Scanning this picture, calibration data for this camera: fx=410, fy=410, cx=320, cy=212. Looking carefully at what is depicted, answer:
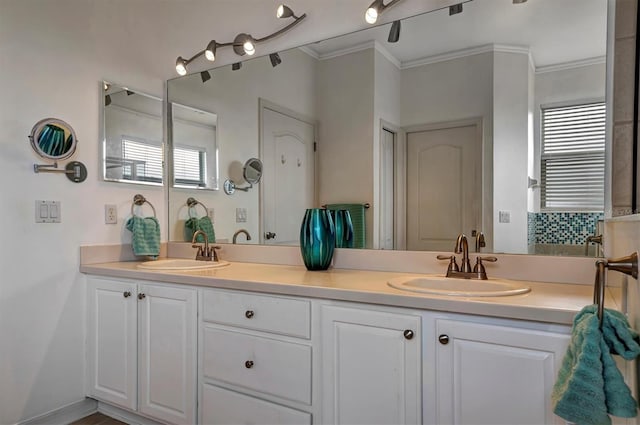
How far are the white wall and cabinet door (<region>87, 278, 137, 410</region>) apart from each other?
3.1 inches

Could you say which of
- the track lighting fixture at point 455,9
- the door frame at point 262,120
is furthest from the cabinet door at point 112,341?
the track lighting fixture at point 455,9

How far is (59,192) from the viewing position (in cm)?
206

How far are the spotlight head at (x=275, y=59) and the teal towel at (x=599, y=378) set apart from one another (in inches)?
79.0

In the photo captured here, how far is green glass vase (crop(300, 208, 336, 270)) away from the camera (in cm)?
192

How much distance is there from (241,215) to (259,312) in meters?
0.93

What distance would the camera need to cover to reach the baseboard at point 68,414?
6.48 ft

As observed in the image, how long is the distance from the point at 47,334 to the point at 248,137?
1441 mm

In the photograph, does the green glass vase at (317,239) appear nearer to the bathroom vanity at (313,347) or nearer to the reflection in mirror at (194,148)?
the bathroom vanity at (313,347)

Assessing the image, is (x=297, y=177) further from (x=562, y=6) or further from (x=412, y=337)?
(x=562, y=6)

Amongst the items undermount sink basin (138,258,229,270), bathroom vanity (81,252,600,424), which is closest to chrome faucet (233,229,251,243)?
undermount sink basin (138,258,229,270)

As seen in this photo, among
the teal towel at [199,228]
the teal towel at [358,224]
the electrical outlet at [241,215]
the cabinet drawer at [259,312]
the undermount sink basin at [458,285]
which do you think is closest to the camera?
the undermount sink basin at [458,285]

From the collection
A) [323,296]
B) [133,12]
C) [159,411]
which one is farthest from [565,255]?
[133,12]

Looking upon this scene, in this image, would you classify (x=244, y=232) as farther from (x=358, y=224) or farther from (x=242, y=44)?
(x=242, y=44)

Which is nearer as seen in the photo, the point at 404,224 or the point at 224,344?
the point at 224,344
